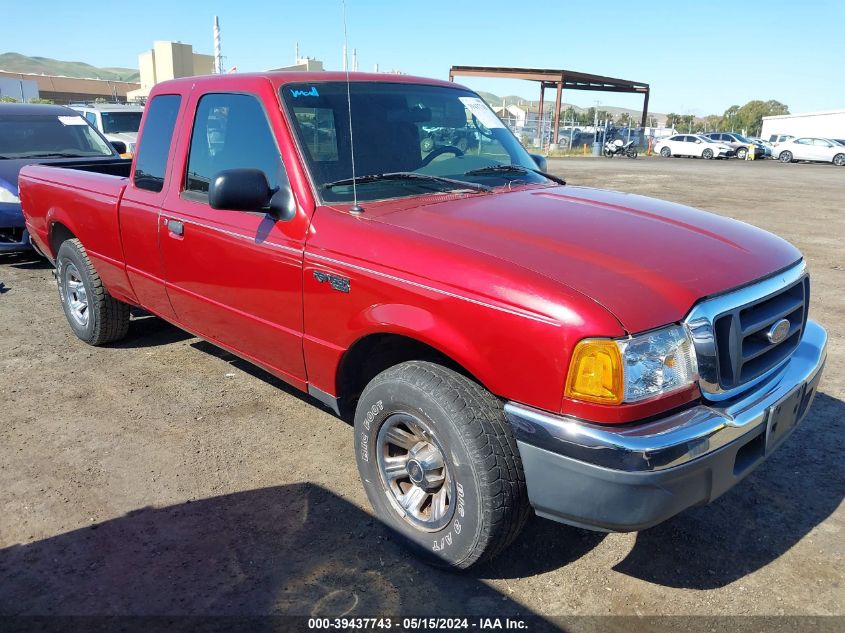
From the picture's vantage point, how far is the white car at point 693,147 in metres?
37.7

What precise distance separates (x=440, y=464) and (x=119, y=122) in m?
14.7

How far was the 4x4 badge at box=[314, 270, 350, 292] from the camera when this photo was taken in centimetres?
282

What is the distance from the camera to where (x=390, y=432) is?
2814mm

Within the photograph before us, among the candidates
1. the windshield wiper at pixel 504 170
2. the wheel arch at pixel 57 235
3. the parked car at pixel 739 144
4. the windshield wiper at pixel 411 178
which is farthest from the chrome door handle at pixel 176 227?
the parked car at pixel 739 144

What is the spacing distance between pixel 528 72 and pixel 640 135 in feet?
36.1

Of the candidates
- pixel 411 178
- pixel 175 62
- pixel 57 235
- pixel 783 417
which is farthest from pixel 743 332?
pixel 175 62

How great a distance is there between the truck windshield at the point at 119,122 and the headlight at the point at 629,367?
1447cm

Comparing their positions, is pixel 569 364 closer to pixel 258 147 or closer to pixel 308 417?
pixel 258 147

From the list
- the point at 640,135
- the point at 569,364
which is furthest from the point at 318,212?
the point at 640,135

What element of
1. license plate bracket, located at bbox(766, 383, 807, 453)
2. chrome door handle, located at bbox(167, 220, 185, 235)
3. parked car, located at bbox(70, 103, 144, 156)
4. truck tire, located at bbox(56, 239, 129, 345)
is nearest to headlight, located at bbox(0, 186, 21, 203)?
truck tire, located at bbox(56, 239, 129, 345)

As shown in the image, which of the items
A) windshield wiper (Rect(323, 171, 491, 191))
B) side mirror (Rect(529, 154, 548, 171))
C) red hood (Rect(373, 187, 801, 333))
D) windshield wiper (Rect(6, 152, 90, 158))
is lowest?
red hood (Rect(373, 187, 801, 333))

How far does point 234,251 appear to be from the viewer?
338 centimetres

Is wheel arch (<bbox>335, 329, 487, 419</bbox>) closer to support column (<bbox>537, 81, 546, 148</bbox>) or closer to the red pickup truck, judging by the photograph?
the red pickup truck

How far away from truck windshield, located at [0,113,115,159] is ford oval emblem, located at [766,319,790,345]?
26.7 feet
